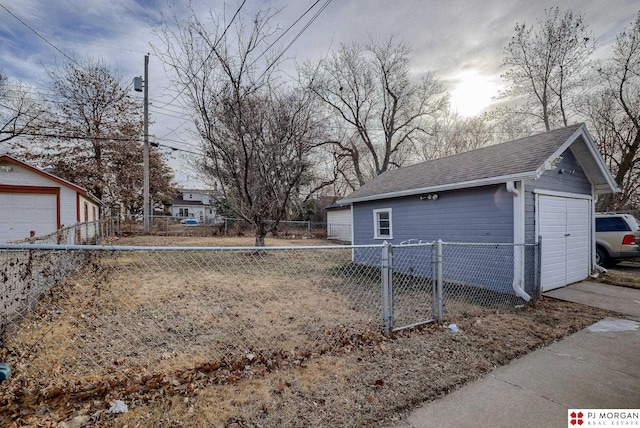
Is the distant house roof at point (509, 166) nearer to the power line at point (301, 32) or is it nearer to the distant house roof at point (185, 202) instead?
the power line at point (301, 32)

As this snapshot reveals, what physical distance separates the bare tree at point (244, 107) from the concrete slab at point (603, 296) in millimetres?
8945

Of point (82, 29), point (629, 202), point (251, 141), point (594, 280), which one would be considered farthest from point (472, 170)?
point (629, 202)

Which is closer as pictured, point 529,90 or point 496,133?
point 529,90

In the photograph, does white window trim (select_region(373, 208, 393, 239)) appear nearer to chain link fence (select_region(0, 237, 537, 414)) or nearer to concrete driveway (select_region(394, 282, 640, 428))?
chain link fence (select_region(0, 237, 537, 414))

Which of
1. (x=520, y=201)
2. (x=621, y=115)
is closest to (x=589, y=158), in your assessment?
(x=520, y=201)

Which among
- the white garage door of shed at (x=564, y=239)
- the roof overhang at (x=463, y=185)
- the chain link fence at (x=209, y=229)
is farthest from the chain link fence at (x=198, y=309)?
the chain link fence at (x=209, y=229)

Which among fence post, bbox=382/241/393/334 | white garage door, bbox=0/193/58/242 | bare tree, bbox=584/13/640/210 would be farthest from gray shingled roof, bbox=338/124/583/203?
bare tree, bbox=584/13/640/210

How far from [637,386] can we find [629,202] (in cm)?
2251

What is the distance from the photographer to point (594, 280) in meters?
7.46

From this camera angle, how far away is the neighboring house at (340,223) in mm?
18891

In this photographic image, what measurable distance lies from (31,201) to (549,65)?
27.9 meters

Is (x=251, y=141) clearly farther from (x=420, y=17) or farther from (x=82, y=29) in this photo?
(x=420, y=17)

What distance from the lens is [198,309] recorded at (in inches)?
195
